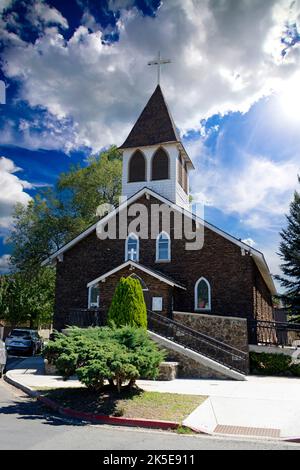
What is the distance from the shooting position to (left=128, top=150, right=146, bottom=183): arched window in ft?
84.4

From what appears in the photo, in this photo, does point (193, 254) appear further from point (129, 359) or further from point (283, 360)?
point (129, 359)

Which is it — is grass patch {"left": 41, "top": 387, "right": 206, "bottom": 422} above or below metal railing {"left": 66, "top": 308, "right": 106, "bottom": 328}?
below

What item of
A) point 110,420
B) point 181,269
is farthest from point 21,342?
point 110,420

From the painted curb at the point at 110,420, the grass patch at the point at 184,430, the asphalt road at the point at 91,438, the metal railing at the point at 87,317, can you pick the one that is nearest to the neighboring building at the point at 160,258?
the metal railing at the point at 87,317

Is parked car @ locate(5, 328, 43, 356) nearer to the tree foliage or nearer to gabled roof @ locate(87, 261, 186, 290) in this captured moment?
gabled roof @ locate(87, 261, 186, 290)

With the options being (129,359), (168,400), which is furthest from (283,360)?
(129,359)

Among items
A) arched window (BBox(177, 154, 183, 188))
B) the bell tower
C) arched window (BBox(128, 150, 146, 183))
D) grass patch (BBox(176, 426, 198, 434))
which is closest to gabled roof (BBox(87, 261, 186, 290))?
the bell tower

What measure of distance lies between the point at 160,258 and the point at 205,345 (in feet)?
20.1

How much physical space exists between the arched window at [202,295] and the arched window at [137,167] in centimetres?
808

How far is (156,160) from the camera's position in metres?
25.7

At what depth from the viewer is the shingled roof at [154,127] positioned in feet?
84.9

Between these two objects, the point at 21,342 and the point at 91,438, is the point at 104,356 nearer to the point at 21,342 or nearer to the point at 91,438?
the point at 91,438

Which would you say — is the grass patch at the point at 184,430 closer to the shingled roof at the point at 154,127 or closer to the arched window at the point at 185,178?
the shingled roof at the point at 154,127

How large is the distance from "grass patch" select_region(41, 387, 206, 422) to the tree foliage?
316 millimetres
